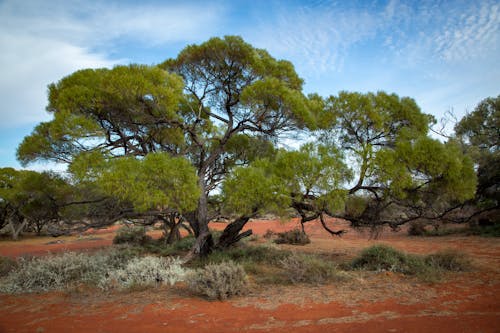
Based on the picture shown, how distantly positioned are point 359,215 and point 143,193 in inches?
271

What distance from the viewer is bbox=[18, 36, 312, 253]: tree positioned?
760 centimetres

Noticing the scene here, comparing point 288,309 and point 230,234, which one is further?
point 230,234

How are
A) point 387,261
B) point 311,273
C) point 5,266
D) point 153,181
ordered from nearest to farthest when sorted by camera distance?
point 311,273 < point 153,181 < point 387,261 < point 5,266

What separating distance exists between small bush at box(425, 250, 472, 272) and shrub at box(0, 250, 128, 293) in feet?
28.6

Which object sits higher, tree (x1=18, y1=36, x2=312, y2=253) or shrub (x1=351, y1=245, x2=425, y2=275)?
tree (x1=18, y1=36, x2=312, y2=253)

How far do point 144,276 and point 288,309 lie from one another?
3944 millimetres

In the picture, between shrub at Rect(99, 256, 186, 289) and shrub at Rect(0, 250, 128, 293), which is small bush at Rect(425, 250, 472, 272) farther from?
shrub at Rect(0, 250, 128, 293)

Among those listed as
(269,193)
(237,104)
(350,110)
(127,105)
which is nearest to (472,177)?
(350,110)

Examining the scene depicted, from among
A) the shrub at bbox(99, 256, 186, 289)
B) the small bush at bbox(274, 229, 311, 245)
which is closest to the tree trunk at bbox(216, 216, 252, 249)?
the shrub at bbox(99, 256, 186, 289)

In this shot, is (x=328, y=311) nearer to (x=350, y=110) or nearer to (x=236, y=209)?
(x=236, y=209)

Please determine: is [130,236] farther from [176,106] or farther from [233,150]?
[176,106]

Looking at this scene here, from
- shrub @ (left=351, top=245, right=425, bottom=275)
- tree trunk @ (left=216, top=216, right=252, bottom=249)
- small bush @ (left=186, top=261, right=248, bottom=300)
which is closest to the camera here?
small bush @ (left=186, top=261, right=248, bottom=300)

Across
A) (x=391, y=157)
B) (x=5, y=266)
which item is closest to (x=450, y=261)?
(x=391, y=157)

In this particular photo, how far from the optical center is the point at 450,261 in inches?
295
